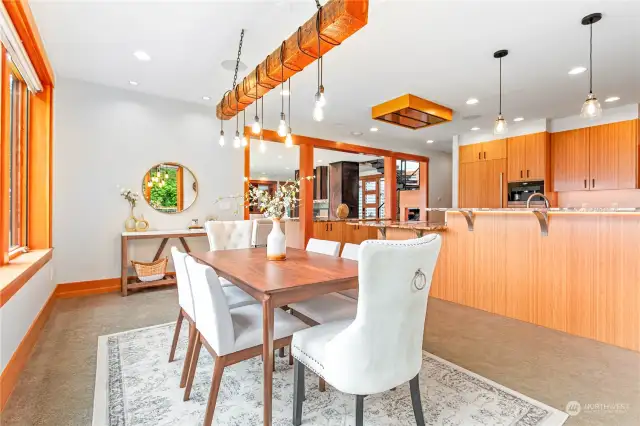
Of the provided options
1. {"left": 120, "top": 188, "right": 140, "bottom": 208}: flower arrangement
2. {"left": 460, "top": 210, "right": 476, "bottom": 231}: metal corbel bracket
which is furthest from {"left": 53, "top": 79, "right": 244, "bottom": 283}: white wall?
{"left": 460, "top": 210, "right": 476, "bottom": 231}: metal corbel bracket

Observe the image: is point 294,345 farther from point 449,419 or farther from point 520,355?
point 520,355

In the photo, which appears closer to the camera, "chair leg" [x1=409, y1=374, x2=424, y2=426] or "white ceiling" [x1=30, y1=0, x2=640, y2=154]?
"chair leg" [x1=409, y1=374, x2=424, y2=426]

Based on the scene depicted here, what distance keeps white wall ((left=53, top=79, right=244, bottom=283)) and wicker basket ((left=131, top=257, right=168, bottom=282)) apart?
33cm

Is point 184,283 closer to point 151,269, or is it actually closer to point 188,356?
point 188,356

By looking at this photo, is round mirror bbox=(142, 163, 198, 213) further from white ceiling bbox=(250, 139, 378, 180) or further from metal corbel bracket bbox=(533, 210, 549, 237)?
metal corbel bracket bbox=(533, 210, 549, 237)

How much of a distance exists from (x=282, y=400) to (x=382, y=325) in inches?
36.4

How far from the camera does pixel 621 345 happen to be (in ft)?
8.27

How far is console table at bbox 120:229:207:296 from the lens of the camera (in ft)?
12.9

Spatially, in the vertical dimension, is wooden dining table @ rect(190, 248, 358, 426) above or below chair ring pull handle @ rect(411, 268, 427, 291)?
below

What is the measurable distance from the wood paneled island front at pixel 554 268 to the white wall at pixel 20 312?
3.89 meters

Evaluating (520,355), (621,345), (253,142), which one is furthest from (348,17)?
(253,142)

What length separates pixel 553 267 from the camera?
2924 millimetres

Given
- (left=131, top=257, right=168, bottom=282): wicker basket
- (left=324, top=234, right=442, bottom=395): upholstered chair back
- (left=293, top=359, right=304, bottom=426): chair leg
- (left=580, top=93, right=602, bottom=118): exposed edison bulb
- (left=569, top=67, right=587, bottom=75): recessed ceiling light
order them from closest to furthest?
(left=324, top=234, right=442, bottom=395): upholstered chair back
(left=293, top=359, right=304, bottom=426): chair leg
(left=580, top=93, right=602, bottom=118): exposed edison bulb
(left=569, top=67, right=587, bottom=75): recessed ceiling light
(left=131, top=257, right=168, bottom=282): wicker basket

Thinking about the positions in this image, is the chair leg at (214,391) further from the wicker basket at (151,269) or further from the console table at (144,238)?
the wicker basket at (151,269)
